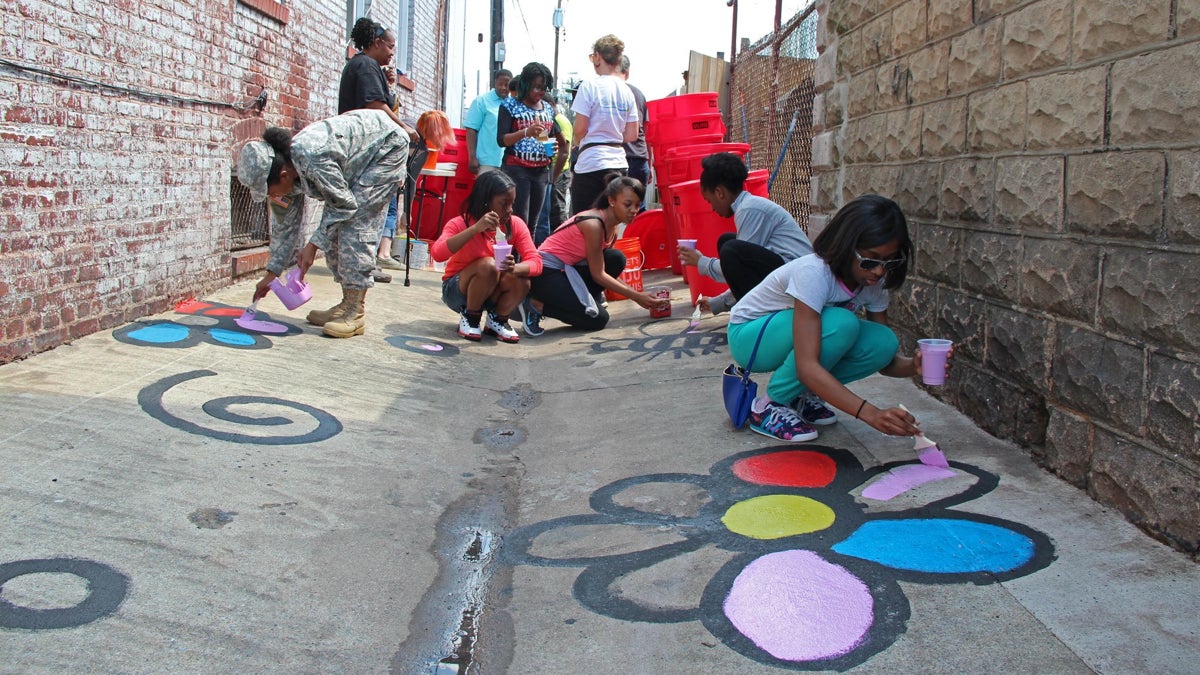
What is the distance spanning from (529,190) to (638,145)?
1.22 meters

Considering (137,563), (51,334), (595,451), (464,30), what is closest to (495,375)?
(595,451)

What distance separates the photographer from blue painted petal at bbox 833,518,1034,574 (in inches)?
104

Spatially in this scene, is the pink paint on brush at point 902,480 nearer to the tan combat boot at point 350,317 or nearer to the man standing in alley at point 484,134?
the tan combat boot at point 350,317

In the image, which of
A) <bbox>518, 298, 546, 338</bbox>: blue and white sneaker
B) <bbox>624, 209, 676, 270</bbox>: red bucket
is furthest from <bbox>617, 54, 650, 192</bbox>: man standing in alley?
<bbox>518, 298, 546, 338</bbox>: blue and white sneaker

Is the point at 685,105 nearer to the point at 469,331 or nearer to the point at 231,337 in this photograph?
the point at 469,331

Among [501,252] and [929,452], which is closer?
[929,452]

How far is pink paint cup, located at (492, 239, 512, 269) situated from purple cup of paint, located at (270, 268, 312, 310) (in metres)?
1.20

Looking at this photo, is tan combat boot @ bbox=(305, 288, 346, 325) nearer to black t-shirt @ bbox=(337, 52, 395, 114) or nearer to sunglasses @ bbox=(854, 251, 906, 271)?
black t-shirt @ bbox=(337, 52, 395, 114)

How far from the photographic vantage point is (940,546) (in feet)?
9.11

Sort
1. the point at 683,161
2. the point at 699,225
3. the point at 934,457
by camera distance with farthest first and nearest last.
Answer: the point at 683,161, the point at 699,225, the point at 934,457

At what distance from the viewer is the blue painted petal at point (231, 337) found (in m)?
5.26

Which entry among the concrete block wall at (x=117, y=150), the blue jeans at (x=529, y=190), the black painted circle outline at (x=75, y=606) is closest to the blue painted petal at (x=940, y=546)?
the black painted circle outline at (x=75, y=606)

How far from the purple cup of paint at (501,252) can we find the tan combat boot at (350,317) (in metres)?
0.86

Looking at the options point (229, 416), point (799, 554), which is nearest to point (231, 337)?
point (229, 416)
